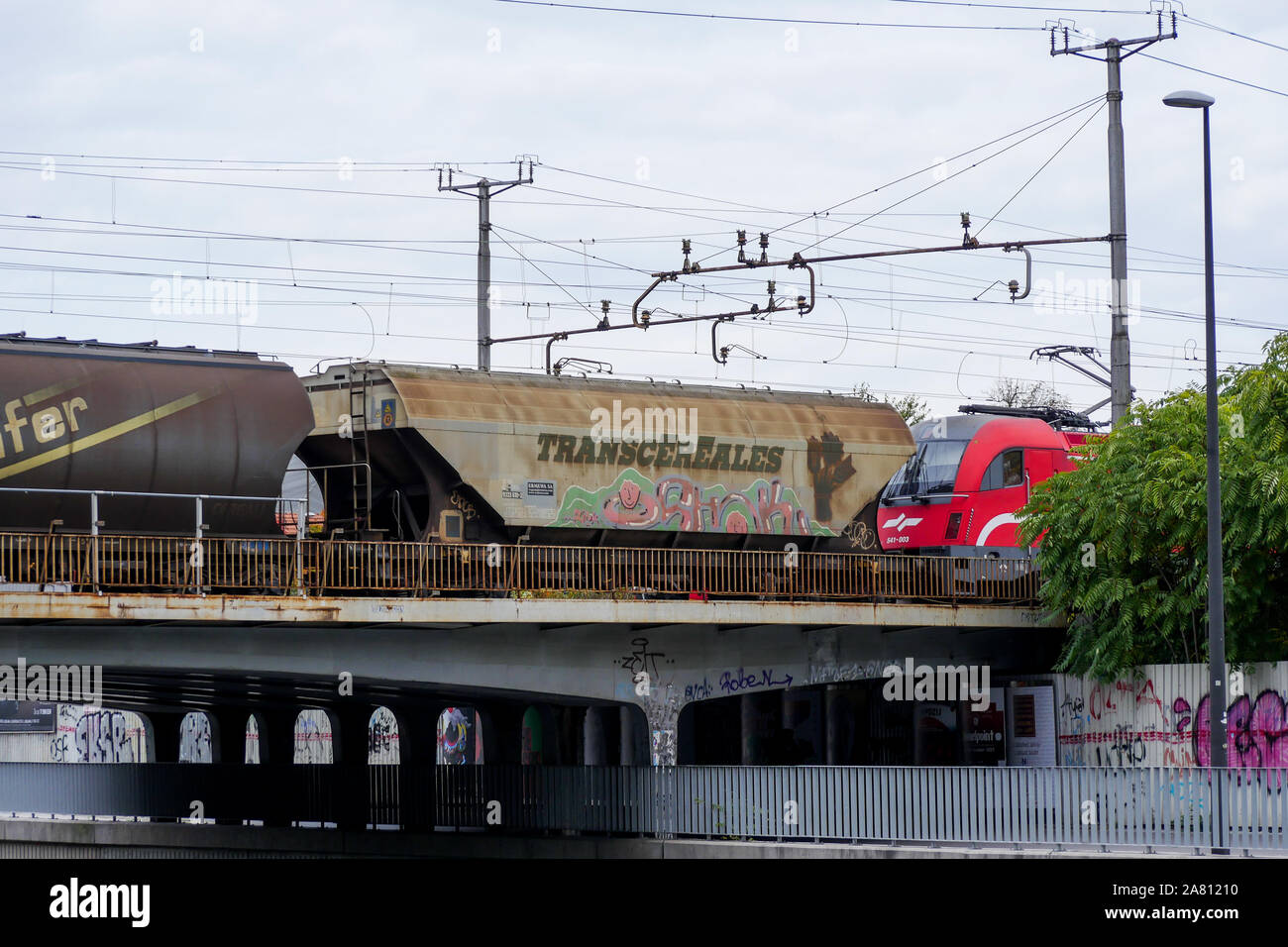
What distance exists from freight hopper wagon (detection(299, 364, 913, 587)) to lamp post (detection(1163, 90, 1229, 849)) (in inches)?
432

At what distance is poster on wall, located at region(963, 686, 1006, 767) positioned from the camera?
1561 inches

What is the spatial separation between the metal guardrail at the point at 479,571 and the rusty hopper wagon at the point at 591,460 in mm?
1042

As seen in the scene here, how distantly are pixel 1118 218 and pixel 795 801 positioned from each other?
47.9 feet

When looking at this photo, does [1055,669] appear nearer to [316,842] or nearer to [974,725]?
[974,725]

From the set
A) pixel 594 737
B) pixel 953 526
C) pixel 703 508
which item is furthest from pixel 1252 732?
pixel 594 737

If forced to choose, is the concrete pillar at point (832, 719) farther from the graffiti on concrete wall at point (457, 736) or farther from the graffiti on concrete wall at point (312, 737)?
the graffiti on concrete wall at point (312, 737)

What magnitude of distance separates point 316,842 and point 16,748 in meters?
45.4

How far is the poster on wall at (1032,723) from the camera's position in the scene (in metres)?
37.8

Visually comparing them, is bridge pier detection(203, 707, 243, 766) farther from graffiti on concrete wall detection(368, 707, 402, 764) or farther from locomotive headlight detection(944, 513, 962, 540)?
locomotive headlight detection(944, 513, 962, 540)

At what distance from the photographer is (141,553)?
25828mm

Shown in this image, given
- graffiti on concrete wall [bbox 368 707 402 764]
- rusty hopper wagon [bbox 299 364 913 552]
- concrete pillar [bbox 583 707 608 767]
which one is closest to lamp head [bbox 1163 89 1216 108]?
rusty hopper wagon [bbox 299 364 913 552]

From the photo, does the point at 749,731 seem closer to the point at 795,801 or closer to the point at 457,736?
the point at 457,736

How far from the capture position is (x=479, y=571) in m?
29.9

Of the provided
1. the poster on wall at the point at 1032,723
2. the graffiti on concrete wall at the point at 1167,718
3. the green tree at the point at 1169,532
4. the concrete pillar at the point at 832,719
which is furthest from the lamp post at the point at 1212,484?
the concrete pillar at the point at 832,719
